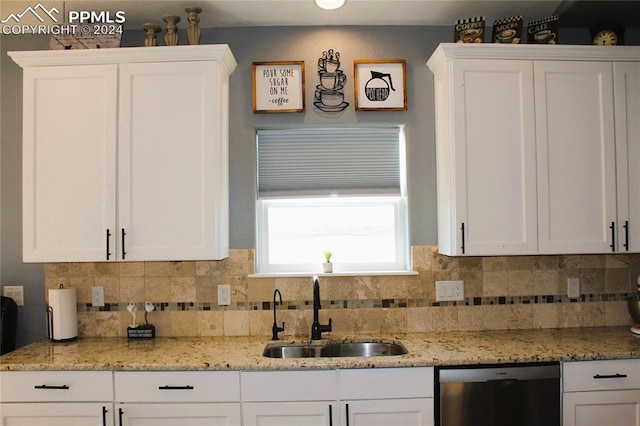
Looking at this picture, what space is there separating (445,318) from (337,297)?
0.65 metres

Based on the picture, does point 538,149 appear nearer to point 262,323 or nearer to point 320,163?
point 320,163

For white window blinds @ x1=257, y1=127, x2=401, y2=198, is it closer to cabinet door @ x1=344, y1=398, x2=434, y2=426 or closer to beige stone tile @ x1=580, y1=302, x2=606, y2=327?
cabinet door @ x1=344, y1=398, x2=434, y2=426

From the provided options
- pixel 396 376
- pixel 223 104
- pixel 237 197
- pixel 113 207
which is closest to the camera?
pixel 396 376

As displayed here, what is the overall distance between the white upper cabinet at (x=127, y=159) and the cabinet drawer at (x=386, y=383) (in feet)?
3.06

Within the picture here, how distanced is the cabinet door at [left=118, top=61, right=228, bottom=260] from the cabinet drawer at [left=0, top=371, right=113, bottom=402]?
0.60m

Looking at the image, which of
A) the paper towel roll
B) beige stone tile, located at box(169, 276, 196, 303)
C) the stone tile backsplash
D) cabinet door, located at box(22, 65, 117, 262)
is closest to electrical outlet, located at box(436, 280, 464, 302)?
the stone tile backsplash

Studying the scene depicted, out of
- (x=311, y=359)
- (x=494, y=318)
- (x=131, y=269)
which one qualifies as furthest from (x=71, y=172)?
(x=494, y=318)

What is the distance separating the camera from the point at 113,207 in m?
2.31

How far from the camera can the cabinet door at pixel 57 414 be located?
2088 millimetres

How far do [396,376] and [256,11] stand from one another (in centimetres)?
207

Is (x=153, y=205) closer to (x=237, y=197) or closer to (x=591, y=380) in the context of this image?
(x=237, y=197)

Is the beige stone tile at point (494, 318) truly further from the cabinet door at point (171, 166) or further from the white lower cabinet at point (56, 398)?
the white lower cabinet at point (56, 398)

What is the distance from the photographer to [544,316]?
265cm

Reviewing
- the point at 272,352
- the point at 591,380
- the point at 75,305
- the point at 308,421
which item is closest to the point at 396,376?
the point at 308,421
